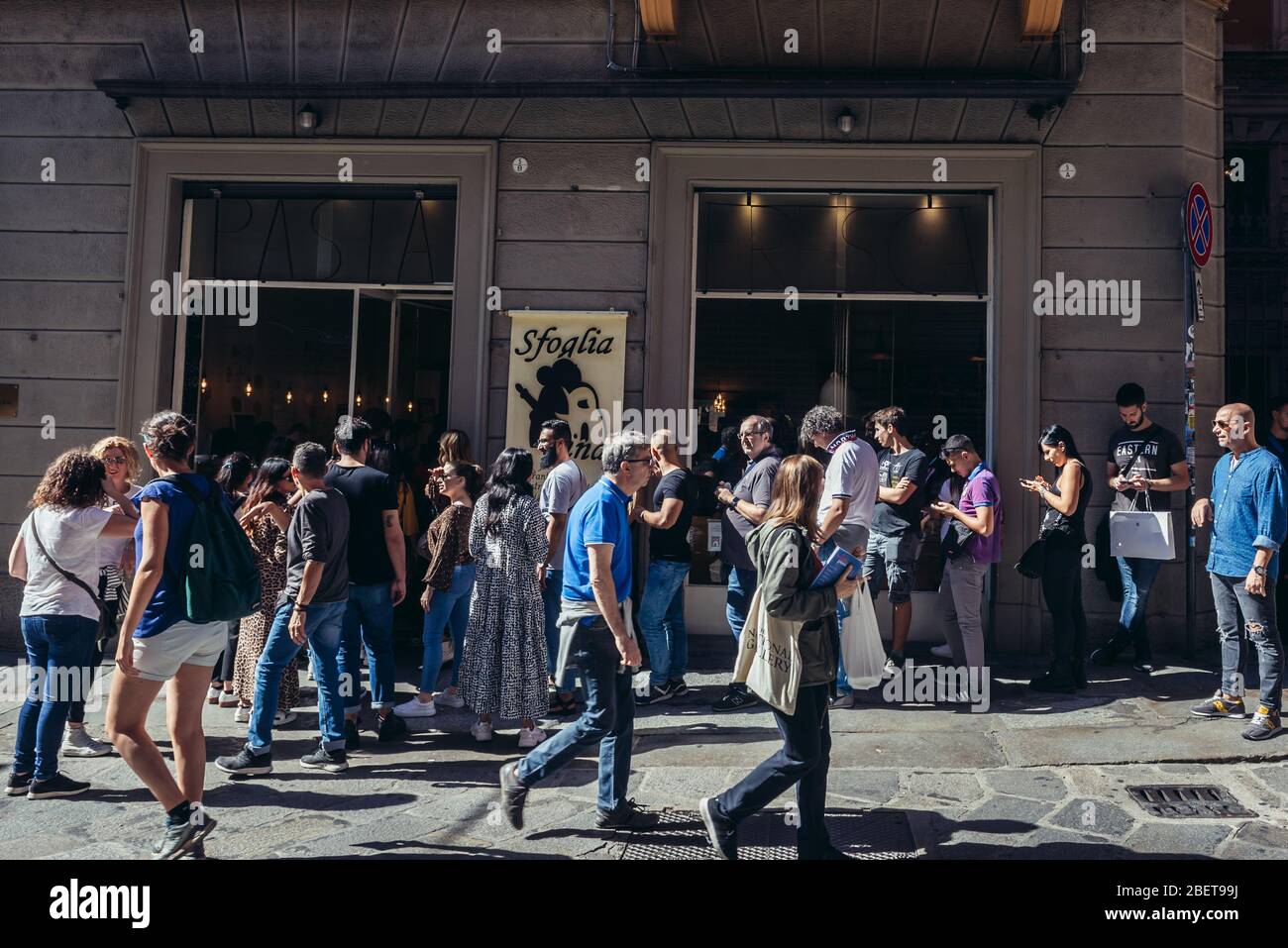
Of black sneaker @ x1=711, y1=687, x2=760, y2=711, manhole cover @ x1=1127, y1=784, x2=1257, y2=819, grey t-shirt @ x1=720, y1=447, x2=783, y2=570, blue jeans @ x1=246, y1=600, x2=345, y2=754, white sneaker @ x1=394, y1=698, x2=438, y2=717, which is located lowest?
manhole cover @ x1=1127, y1=784, x2=1257, y2=819

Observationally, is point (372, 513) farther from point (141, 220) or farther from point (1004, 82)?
point (1004, 82)

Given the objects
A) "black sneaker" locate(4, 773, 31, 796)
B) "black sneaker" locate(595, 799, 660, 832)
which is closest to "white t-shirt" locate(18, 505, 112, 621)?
"black sneaker" locate(4, 773, 31, 796)

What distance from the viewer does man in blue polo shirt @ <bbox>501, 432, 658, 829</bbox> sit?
493cm

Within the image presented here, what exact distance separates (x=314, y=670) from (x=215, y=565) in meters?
1.69

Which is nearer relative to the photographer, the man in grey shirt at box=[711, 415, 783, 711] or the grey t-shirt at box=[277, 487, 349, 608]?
the grey t-shirt at box=[277, 487, 349, 608]

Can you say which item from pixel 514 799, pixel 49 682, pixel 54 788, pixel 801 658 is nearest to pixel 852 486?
pixel 801 658

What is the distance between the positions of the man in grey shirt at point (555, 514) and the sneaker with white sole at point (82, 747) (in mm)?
2847

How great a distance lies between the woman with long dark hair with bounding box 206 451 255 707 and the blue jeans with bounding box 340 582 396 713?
3.03 ft

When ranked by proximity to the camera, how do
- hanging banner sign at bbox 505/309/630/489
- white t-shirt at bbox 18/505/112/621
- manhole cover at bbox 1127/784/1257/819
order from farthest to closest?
Answer: hanging banner sign at bbox 505/309/630/489 → white t-shirt at bbox 18/505/112/621 → manhole cover at bbox 1127/784/1257/819

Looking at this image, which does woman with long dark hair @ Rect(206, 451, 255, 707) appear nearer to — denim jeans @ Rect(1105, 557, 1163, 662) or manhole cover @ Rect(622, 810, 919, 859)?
manhole cover @ Rect(622, 810, 919, 859)

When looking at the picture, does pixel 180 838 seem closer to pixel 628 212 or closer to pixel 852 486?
pixel 852 486

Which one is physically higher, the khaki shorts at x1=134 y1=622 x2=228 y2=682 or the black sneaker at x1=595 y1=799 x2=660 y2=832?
the khaki shorts at x1=134 y1=622 x2=228 y2=682
